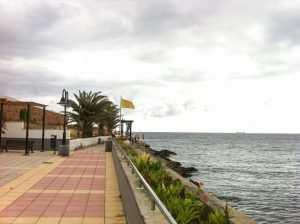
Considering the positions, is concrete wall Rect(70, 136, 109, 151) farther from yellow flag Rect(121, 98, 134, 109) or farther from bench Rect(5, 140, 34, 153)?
yellow flag Rect(121, 98, 134, 109)

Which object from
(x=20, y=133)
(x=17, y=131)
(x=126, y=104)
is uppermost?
(x=126, y=104)

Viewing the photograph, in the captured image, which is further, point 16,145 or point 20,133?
point 20,133

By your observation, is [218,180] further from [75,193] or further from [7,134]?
[75,193]

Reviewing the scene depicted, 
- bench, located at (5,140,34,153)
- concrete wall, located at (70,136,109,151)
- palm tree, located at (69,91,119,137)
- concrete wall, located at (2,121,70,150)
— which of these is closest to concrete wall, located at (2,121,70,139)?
concrete wall, located at (2,121,70,150)

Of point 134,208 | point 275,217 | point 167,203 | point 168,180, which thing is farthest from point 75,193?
point 275,217

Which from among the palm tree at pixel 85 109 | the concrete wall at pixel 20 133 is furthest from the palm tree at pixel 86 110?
the concrete wall at pixel 20 133

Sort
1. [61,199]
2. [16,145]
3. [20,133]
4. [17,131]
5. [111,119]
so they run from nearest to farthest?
[61,199] < [16,145] < [17,131] < [20,133] < [111,119]

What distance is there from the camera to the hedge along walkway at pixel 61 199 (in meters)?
8.94

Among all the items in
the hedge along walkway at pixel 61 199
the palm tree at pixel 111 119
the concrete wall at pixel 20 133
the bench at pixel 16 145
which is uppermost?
the palm tree at pixel 111 119

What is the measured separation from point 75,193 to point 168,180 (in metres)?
3.52

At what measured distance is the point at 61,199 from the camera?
11.2m

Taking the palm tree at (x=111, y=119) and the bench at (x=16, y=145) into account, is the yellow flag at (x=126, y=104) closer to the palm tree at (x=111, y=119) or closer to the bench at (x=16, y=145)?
the palm tree at (x=111, y=119)

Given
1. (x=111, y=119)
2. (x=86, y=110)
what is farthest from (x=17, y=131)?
(x=111, y=119)

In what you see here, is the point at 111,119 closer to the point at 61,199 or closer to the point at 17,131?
the point at 17,131
